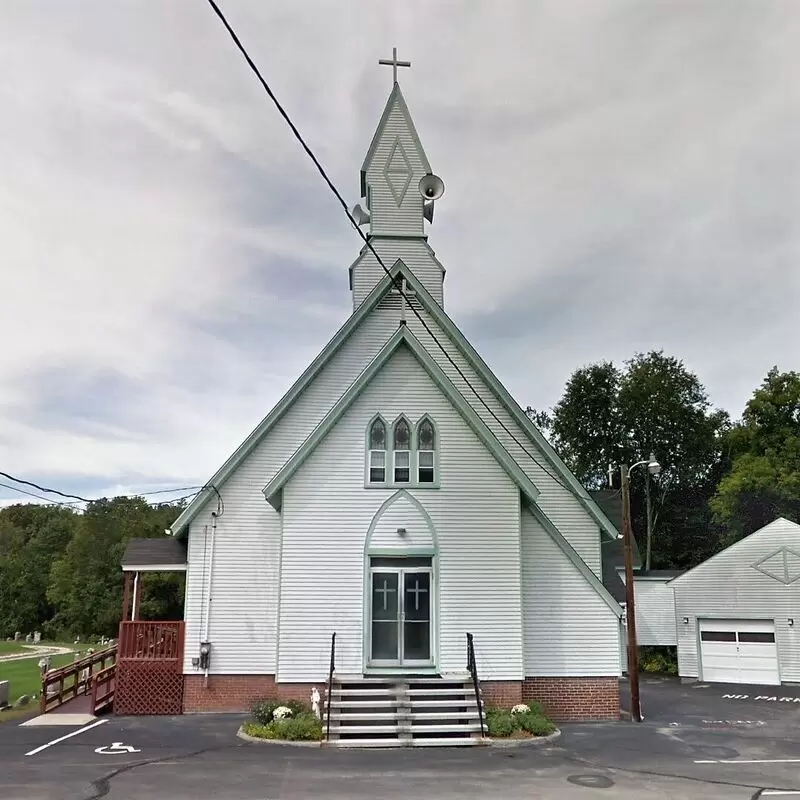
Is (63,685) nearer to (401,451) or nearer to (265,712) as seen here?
(265,712)

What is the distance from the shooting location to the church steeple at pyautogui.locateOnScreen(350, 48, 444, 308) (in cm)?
1941

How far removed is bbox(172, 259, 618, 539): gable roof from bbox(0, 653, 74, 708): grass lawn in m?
8.28

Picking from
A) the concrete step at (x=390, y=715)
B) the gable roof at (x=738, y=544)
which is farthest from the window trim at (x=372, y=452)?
the gable roof at (x=738, y=544)

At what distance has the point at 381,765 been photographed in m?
11.1

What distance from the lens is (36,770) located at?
10.6 meters

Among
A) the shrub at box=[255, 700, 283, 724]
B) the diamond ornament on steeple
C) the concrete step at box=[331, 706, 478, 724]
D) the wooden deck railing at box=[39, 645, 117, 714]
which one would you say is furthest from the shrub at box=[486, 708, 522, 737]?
the diamond ornament on steeple

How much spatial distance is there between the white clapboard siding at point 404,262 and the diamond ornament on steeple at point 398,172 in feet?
3.94

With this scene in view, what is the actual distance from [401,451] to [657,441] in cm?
4206

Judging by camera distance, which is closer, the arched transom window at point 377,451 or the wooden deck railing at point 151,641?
the arched transom window at point 377,451

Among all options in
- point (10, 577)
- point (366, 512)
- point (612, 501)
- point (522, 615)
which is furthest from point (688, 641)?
point (10, 577)

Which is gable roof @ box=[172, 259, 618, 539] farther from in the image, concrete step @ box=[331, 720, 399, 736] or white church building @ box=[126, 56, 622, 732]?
concrete step @ box=[331, 720, 399, 736]

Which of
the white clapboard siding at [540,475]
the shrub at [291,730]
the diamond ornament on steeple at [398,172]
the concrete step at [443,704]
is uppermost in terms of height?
the diamond ornament on steeple at [398,172]

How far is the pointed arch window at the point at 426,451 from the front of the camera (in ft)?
50.4

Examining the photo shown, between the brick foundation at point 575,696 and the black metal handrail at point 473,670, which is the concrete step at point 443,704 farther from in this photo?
the brick foundation at point 575,696
